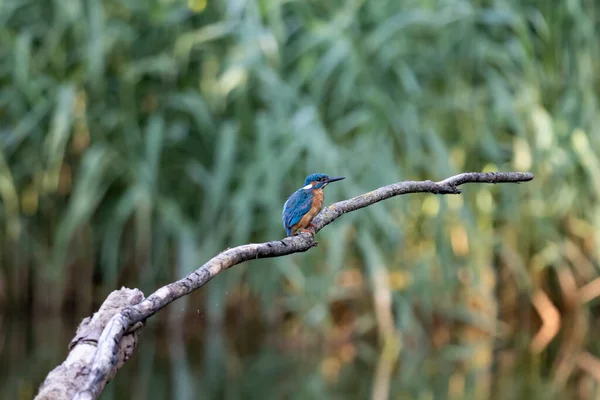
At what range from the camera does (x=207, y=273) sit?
1.14 m

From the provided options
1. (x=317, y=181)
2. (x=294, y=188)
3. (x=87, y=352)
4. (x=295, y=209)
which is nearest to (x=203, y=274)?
(x=87, y=352)

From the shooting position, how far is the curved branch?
3.18 feet

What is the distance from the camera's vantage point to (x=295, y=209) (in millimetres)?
1910

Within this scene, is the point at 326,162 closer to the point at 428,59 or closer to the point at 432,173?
the point at 432,173

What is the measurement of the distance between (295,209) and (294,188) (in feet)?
8.74

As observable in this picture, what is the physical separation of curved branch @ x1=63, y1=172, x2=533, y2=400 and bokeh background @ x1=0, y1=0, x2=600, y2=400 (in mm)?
2905

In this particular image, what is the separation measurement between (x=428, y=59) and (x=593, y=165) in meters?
0.98

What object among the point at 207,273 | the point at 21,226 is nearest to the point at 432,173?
the point at 21,226

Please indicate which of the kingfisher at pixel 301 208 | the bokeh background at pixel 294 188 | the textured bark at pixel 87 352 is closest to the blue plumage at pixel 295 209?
the kingfisher at pixel 301 208

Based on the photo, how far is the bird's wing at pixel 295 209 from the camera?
190 centimetres

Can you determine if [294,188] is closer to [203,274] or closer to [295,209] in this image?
[295,209]

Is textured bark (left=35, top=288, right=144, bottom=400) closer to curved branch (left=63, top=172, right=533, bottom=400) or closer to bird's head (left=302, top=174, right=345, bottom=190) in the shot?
curved branch (left=63, top=172, right=533, bottom=400)

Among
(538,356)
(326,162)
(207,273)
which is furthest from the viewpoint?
(538,356)

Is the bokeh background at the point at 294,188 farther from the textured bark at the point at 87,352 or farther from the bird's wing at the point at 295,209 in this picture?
the textured bark at the point at 87,352
